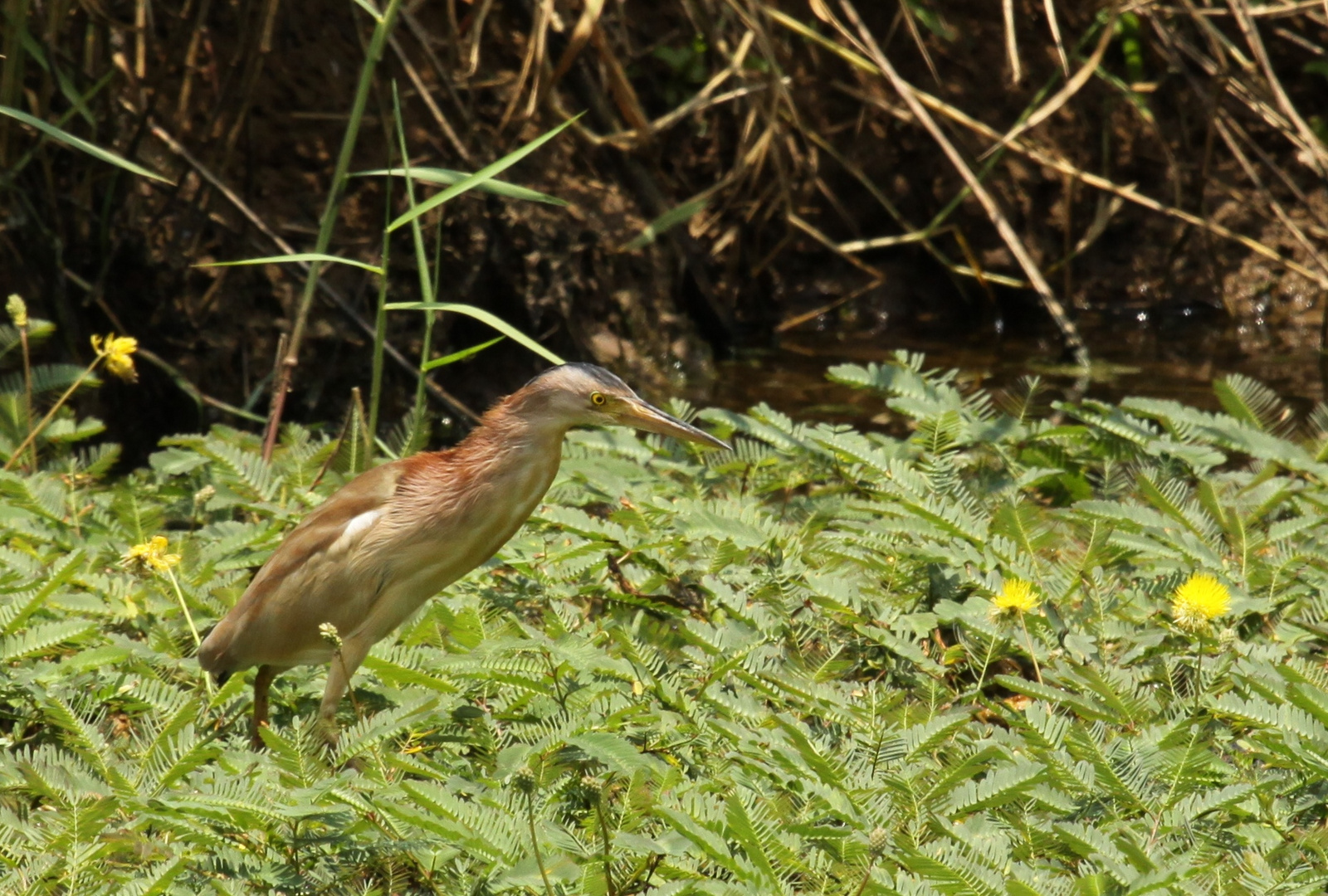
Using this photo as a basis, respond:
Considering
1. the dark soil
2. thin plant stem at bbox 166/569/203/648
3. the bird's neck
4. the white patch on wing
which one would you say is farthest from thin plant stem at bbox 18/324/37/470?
the bird's neck

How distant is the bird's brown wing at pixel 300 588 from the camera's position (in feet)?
11.6

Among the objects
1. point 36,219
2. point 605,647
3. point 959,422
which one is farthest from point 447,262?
point 605,647

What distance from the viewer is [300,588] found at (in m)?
3.66

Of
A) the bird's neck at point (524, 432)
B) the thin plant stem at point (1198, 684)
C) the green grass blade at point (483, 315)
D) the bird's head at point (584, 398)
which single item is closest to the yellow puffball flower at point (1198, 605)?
the thin plant stem at point (1198, 684)

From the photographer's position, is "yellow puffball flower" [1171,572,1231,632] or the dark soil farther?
the dark soil

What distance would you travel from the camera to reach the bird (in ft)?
11.7

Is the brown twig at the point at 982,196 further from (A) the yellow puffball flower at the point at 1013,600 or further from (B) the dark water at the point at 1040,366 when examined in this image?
(A) the yellow puffball flower at the point at 1013,600

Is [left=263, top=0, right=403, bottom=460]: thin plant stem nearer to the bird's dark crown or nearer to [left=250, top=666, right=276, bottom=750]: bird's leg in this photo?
the bird's dark crown

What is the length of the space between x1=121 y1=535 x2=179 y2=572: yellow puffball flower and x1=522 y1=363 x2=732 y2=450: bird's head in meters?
0.95

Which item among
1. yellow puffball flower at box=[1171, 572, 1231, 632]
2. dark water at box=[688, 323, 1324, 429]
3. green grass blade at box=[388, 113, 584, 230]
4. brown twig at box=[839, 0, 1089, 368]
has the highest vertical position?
green grass blade at box=[388, 113, 584, 230]

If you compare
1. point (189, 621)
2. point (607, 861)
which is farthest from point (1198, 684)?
point (189, 621)

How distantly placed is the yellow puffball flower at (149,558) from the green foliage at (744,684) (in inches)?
8.4

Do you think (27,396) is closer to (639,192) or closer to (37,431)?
(37,431)

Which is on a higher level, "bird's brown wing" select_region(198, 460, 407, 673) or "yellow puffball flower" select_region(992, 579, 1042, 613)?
"bird's brown wing" select_region(198, 460, 407, 673)
